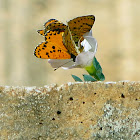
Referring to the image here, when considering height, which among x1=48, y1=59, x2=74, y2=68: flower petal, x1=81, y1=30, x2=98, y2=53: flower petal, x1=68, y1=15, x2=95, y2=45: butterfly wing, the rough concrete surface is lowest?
the rough concrete surface

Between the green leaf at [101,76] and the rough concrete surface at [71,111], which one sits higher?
the green leaf at [101,76]

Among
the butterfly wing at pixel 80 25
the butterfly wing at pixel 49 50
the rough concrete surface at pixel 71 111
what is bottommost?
the rough concrete surface at pixel 71 111

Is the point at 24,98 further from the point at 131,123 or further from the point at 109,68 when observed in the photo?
the point at 109,68

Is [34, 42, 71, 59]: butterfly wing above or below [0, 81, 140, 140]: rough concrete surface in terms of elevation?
above

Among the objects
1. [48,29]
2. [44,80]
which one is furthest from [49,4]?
[48,29]

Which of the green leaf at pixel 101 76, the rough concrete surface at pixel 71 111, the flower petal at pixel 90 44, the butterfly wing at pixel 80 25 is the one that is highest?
the butterfly wing at pixel 80 25
